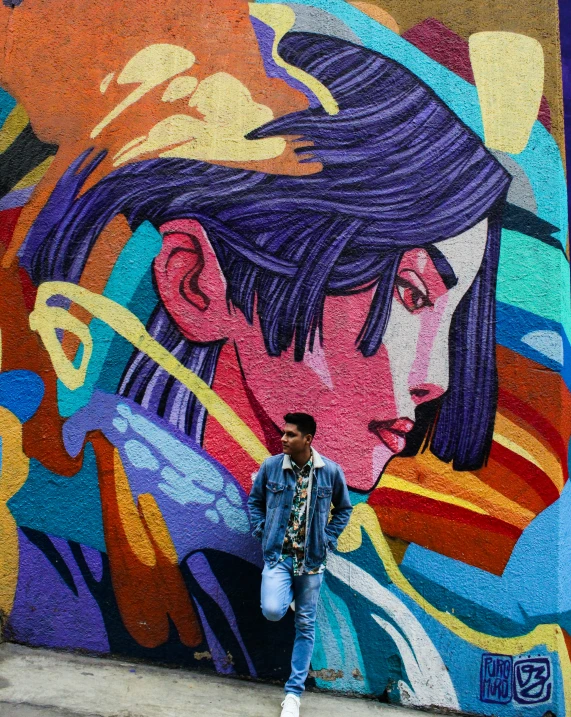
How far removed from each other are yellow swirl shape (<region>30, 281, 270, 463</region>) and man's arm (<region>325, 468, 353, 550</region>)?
0.58m

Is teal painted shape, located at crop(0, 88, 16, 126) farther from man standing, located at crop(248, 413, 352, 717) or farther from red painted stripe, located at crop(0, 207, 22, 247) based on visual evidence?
man standing, located at crop(248, 413, 352, 717)

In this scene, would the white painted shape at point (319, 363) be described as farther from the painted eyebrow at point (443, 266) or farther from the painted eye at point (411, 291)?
the painted eyebrow at point (443, 266)

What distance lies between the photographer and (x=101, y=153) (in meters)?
4.68

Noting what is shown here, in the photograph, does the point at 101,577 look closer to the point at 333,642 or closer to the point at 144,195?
the point at 333,642

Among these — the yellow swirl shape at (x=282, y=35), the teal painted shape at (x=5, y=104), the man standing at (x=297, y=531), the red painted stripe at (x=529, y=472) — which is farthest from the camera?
the teal painted shape at (x=5, y=104)

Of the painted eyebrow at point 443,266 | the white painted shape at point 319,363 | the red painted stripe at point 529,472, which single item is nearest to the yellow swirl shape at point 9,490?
the white painted shape at point 319,363

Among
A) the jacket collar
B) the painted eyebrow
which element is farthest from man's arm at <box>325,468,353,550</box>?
the painted eyebrow

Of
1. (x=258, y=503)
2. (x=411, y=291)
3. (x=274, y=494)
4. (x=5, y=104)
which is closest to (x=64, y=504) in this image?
(x=258, y=503)

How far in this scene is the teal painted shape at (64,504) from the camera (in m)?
4.35

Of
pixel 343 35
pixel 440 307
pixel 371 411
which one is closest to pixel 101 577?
pixel 371 411

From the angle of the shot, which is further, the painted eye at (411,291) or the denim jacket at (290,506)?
the painted eye at (411,291)

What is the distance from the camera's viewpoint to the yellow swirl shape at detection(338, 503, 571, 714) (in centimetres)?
414

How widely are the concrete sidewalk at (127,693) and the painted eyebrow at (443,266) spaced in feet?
8.55

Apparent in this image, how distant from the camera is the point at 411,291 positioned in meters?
4.46
